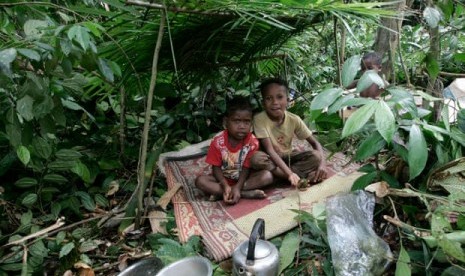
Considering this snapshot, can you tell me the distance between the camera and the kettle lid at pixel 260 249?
56.1 inches

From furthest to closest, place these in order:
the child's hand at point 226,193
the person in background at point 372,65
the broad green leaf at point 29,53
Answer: the person in background at point 372,65 → the child's hand at point 226,193 → the broad green leaf at point 29,53

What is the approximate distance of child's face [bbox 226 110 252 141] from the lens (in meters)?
2.25

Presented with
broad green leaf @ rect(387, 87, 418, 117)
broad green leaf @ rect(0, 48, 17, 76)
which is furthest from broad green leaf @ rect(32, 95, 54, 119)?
broad green leaf @ rect(387, 87, 418, 117)

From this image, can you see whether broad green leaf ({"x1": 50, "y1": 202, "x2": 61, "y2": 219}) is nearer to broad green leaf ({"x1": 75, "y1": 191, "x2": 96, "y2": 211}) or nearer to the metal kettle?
broad green leaf ({"x1": 75, "y1": 191, "x2": 96, "y2": 211})

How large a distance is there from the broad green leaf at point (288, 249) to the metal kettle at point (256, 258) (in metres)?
0.15

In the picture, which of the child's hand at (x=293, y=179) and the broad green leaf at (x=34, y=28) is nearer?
the broad green leaf at (x=34, y=28)

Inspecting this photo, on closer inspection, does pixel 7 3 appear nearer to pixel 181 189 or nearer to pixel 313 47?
pixel 181 189

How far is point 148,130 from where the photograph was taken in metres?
2.07

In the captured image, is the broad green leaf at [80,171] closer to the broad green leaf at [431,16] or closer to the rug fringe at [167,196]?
the rug fringe at [167,196]

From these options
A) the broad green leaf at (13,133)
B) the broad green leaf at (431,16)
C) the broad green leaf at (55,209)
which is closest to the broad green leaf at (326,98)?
the broad green leaf at (431,16)

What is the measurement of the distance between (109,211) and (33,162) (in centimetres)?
52

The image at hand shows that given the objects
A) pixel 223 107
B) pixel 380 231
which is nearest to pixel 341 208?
pixel 380 231

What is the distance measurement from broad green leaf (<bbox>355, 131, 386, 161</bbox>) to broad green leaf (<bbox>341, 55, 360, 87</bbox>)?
0.24 m

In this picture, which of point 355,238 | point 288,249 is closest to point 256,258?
point 288,249
